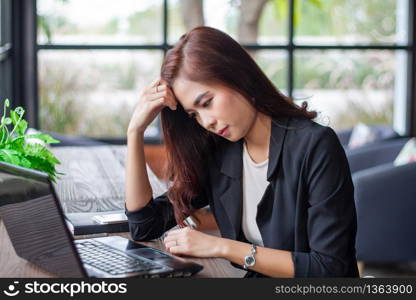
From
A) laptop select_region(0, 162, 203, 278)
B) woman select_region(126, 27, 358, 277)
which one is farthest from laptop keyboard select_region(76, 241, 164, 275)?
woman select_region(126, 27, 358, 277)

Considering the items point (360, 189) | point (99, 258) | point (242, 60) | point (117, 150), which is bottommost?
point (360, 189)

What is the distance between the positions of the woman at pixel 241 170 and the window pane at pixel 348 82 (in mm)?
3803

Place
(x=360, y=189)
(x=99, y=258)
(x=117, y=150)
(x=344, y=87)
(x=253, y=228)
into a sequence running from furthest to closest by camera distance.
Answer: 1. (x=344, y=87)
2. (x=360, y=189)
3. (x=117, y=150)
4. (x=253, y=228)
5. (x=99, y=258)

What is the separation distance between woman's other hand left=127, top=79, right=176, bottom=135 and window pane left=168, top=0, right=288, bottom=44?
11.9 feet

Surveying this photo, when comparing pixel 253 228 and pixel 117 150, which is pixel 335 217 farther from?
pixel 117 150

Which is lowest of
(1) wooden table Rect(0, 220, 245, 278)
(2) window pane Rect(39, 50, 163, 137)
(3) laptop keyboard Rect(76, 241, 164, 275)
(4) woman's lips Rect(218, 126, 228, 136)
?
(2) window pane Rect(39, 50, 163, 137)

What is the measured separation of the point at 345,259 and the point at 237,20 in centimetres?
410

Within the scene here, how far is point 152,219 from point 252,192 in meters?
0.28

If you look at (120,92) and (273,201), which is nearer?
(273,201)

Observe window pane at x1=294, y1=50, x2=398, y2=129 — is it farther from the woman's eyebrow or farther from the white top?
the woman's eyebrow

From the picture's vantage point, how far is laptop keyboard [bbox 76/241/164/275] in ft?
4.87

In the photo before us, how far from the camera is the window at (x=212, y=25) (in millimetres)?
5457

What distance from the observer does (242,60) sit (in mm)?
1792

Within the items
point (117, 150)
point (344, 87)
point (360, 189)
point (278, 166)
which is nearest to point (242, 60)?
point (278, 166)
